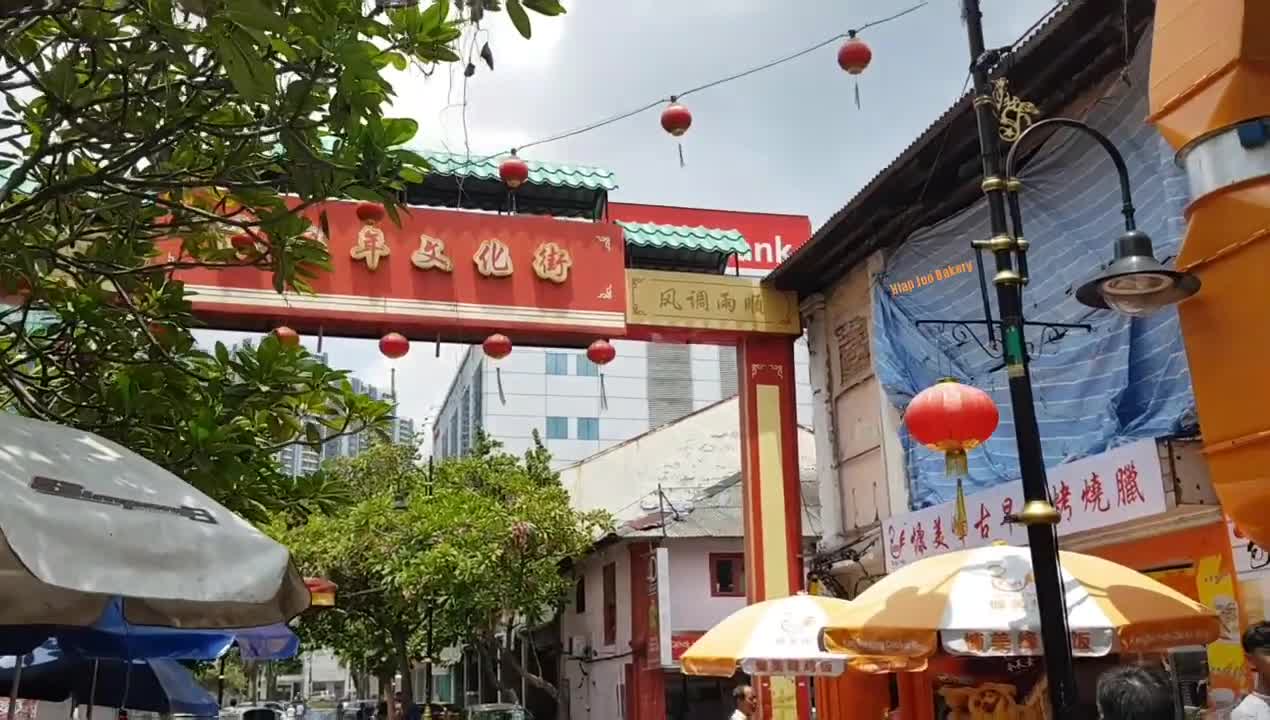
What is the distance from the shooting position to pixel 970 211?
10633mm

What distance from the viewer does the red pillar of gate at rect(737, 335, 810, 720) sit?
13172mm

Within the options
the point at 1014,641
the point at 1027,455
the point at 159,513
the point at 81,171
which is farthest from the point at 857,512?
the point at 159,513

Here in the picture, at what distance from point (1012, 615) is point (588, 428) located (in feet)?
148

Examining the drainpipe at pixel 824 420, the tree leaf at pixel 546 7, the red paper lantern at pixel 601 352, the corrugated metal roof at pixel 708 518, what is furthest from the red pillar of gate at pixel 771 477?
the tree leaf at pixel 546 7

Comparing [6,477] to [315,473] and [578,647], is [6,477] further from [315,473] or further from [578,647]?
[578,647]

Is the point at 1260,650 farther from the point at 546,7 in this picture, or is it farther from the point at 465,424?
the point at 465,424

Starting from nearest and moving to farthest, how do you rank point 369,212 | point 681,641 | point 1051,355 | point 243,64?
point 243,64 → point 1051,355 → point 369,212 → point 681,641

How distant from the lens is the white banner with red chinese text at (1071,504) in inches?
288

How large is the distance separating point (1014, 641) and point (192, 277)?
387 inches

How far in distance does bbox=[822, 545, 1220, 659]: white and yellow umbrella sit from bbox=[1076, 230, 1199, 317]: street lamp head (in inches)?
67.4

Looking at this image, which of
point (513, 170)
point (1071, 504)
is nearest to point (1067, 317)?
point (1071, 504)

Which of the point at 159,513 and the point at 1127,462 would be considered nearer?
the point at 159,513

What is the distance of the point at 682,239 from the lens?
1562 cm

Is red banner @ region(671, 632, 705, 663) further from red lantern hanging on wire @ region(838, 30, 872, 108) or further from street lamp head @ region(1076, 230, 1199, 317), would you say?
street lamp head @ region(1076, 230, 1199, 317)
